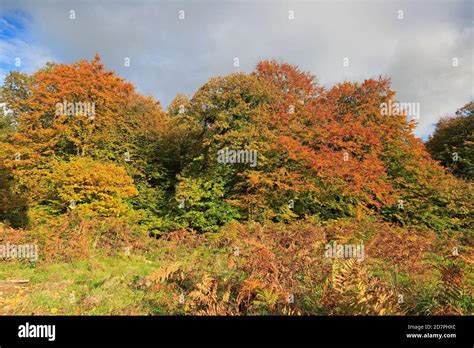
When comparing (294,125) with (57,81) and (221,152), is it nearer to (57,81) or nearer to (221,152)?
(221,152)

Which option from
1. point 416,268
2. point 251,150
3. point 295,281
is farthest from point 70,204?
point 416,268

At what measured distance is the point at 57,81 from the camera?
18.1 metres
